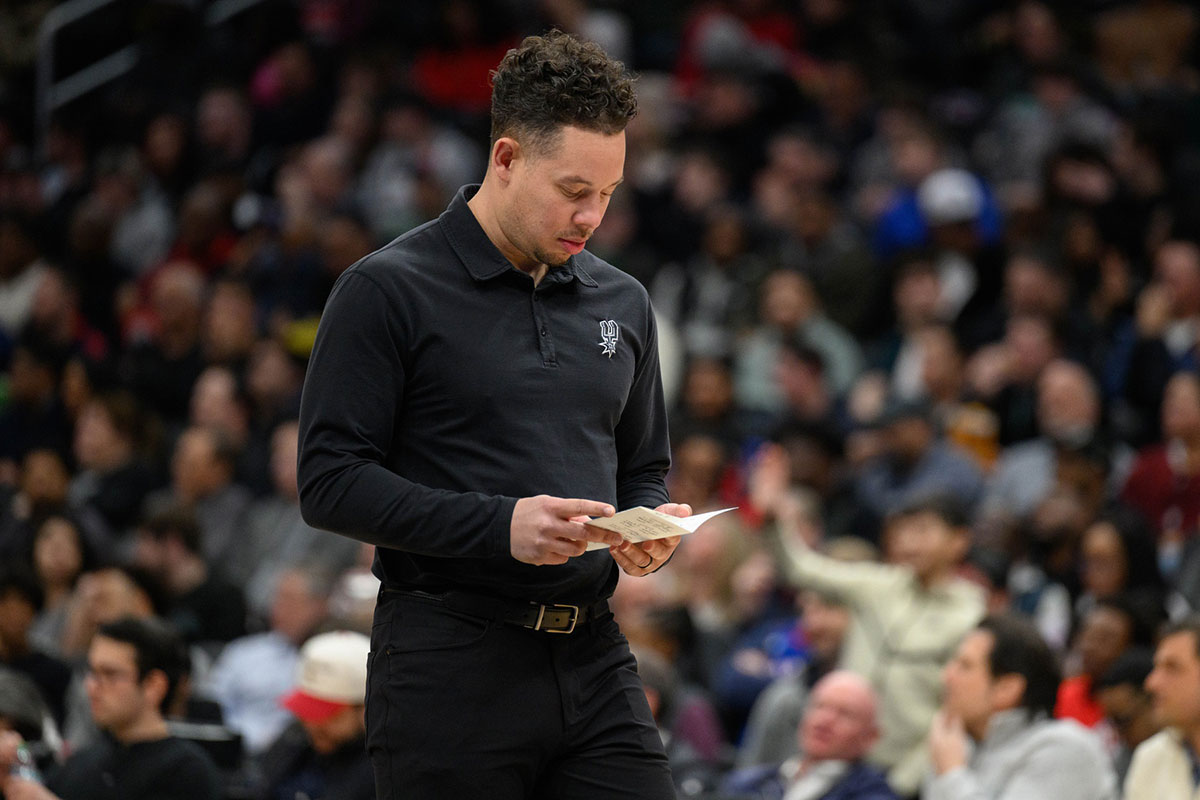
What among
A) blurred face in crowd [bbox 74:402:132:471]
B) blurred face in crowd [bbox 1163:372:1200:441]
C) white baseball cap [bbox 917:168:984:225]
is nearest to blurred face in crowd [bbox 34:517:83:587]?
blurred face in crowd [bbox 74:402:132:471]

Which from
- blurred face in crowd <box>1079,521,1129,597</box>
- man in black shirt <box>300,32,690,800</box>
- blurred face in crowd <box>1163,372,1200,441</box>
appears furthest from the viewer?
blurred face in crowd <box>1163,372,1200,441</box>

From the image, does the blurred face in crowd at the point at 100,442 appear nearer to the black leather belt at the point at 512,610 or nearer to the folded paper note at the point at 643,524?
the black leather belt at the point at 512,610

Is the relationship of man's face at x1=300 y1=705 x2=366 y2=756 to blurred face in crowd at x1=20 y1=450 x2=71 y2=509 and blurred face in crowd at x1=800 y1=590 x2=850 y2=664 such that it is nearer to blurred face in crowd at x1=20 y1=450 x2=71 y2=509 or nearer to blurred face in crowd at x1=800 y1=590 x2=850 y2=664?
blurred face in crowd at x1=800 y1=590 x2=850 y2=664

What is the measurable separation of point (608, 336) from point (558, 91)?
0.41 meters

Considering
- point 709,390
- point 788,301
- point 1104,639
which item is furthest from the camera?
point 788,301

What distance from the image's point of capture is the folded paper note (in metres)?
2.36

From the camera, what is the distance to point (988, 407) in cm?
759

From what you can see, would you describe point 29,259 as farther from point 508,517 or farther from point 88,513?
point 508,517

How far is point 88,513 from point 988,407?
4.32 m

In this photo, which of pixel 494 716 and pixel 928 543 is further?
pixel 928 543

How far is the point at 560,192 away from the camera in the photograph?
2584 mm

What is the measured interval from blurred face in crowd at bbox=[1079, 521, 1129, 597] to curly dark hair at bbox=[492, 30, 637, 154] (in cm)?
383

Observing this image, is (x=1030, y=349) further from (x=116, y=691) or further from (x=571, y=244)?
(x=571, y=244)

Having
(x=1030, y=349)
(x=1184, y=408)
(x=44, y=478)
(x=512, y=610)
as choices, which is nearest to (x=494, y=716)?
(x=512, y=610)
